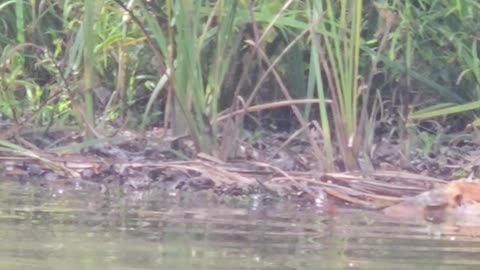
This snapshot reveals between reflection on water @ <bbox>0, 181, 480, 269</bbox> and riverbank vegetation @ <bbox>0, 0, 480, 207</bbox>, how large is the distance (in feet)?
1.24

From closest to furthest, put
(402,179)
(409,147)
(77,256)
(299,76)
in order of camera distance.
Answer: (77,256) < (402,179) < (409,147) < (299,76)

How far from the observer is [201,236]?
11.1ft

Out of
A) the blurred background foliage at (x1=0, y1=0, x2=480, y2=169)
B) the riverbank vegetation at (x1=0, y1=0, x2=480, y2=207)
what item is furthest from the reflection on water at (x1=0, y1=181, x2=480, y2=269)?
the blurred background foliage at (x1=0, y1=0, x2=480, y2=169)

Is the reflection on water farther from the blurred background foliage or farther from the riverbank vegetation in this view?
the blurred background foliage

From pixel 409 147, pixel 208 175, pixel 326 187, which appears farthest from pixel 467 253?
pixel 409 147

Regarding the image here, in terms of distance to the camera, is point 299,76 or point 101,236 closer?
point 101,236

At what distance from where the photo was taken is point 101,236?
3.30 meters

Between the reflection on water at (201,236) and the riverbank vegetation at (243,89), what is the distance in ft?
1.24

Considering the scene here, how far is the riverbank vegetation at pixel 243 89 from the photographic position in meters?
4.66

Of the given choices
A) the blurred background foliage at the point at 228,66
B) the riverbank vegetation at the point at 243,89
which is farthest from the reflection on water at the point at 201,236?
the blurred background foliage at the point at 228,66

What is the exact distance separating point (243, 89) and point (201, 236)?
235cm

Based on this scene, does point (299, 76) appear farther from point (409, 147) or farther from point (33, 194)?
point (33, 194)

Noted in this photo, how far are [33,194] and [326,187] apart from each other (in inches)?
36.7

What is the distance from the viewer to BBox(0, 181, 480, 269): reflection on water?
2951 mm
